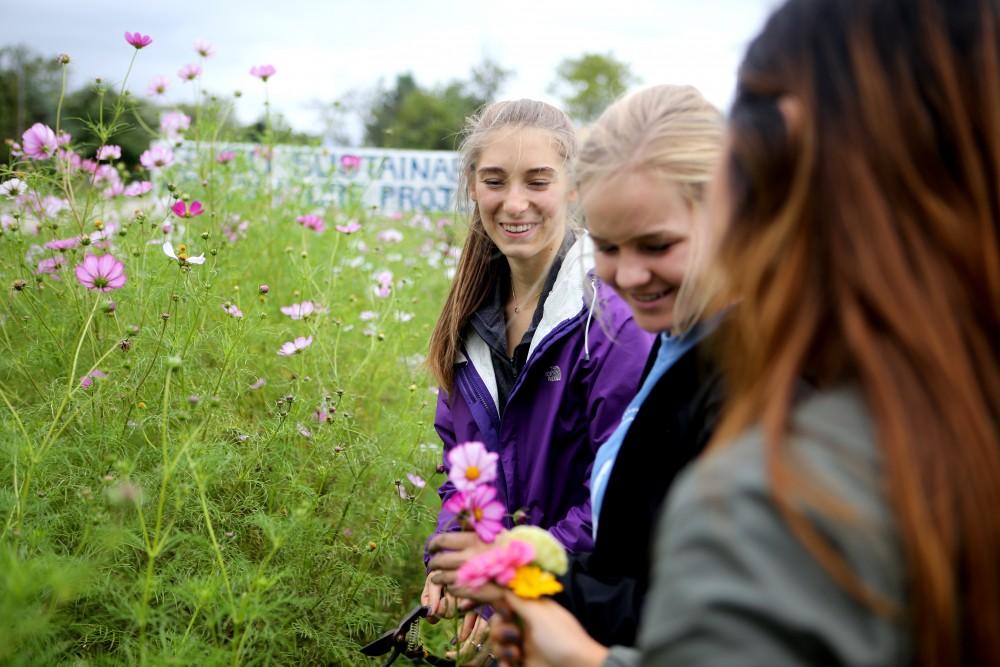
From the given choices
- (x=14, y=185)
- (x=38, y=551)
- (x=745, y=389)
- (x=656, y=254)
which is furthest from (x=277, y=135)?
(x=745, y=389)

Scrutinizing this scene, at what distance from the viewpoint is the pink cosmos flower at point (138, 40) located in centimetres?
238

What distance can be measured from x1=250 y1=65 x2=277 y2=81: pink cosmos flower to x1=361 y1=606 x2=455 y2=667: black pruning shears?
235cm

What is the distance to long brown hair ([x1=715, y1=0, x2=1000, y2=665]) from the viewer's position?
0.59 metres

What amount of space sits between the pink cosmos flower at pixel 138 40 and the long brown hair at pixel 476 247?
93cm

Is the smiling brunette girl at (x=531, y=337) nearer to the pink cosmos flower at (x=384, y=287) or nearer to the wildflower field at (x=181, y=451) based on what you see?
the wildflower field at (x=181, y=451)

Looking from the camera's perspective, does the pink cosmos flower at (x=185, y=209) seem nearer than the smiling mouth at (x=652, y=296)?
No

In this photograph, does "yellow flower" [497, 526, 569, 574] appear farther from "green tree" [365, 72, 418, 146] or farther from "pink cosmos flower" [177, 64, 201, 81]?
"green tree" [365, 72, 418, 146]

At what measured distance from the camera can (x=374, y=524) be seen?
7.19 feet

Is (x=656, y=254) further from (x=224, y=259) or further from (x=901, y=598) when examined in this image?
(x=224, y=259)

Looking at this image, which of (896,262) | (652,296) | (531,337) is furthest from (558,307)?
(896,262)

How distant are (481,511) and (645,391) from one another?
284 millimetres

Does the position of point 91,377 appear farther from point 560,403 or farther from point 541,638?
point 541,638

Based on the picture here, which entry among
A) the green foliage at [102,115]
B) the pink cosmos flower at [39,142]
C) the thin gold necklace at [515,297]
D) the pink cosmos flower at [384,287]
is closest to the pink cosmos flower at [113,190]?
the green foliage at [102,115]

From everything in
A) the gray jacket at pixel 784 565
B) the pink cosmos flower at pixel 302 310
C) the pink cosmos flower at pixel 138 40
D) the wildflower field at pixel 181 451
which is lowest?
the wildflower field at pixel 181 451
